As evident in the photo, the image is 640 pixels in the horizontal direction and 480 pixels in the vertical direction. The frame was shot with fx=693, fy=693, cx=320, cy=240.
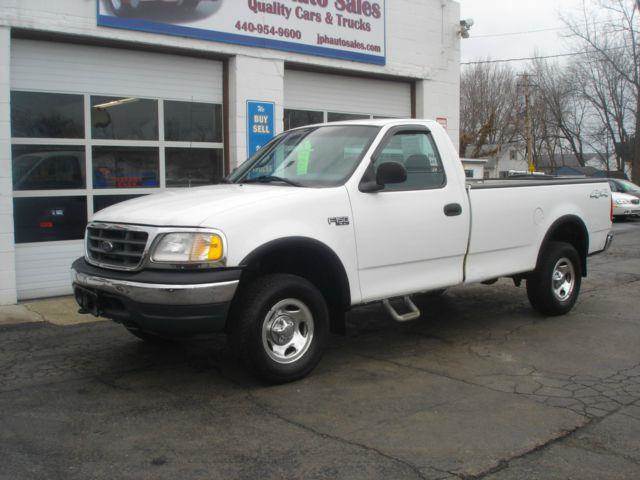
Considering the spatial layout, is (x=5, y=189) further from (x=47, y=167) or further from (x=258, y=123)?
(x=258, y=123)

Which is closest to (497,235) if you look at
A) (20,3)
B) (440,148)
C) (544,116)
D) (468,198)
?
(468,198)

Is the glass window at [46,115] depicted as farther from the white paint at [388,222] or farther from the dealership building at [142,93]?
the white paint at [388,222]

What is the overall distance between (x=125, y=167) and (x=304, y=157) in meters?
4.67

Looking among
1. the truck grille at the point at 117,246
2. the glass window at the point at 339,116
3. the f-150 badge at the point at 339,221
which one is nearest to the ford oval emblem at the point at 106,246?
the truck grille at the point at 117,246

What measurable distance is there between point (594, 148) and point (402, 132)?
42909 mm

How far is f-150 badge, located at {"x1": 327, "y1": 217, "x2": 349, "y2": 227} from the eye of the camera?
210 inches

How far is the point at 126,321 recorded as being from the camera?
4.92m

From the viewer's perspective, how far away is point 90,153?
9453 mm

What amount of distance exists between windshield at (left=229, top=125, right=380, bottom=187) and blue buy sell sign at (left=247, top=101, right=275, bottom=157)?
14.5 feet

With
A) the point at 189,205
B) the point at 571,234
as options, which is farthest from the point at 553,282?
the point at 189,205

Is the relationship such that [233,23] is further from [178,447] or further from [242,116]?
[178,447]

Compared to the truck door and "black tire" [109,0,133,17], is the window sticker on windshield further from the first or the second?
"black tire" [109,0,133,17]

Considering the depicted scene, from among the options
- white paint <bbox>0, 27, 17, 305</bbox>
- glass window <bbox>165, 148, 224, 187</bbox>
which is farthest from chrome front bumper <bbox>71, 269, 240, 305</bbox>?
glass window <bbox>165, 148, 224, 187</bbox>

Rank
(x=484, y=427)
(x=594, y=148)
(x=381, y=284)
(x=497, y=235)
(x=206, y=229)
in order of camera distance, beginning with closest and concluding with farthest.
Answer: (x=484, y=427) < (x=206, y=229) < (x=381, y=284) < (x=497, y=235) < (x=594, y=148)
